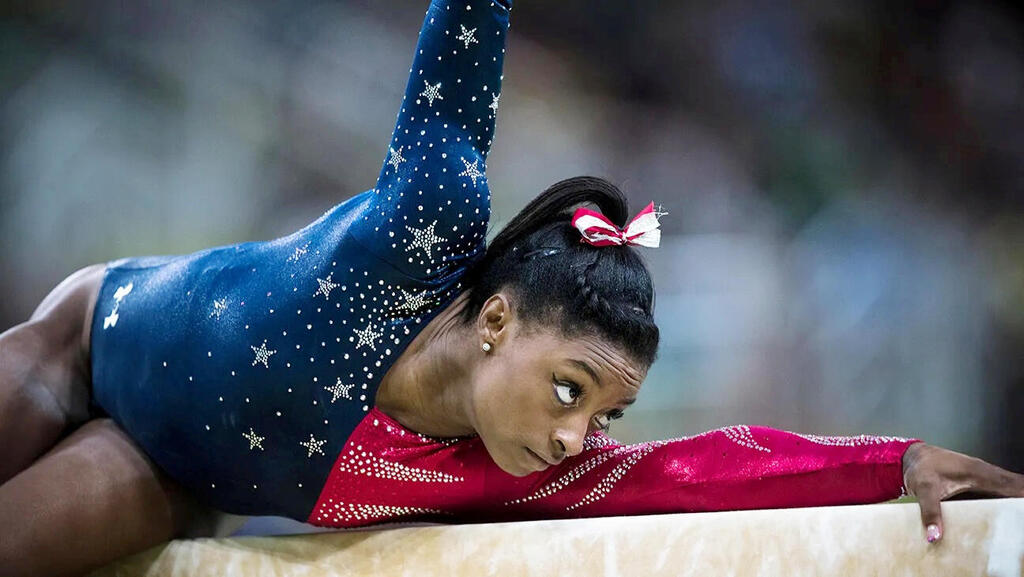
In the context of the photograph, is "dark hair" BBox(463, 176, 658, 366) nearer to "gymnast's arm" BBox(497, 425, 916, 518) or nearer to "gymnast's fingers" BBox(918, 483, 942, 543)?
"gymnast's arm" BBox(497, 425, 916, 518)

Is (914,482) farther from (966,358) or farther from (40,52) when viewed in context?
(40,52)

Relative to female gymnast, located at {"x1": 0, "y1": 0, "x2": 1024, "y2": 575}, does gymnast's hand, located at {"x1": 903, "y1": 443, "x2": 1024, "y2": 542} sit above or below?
above

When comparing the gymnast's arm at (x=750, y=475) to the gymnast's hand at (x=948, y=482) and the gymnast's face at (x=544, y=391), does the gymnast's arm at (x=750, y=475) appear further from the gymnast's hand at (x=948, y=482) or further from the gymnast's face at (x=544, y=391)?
the gymnast's face at (x=544, y=391)

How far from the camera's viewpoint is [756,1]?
3.05 metres

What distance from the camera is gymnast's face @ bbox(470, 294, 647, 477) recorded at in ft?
4.20

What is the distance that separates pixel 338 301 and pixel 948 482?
3.00ft

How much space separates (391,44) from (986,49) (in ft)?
6.50

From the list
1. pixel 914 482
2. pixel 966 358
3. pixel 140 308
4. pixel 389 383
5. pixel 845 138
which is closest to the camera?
pixel 914 482

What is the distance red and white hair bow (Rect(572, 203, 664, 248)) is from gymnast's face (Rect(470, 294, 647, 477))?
0.59 ft

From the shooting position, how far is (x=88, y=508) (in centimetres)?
147

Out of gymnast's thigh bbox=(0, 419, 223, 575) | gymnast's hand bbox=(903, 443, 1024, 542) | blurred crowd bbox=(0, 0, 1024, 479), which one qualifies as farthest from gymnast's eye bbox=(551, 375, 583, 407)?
blurred crowd bbox=(0, 0, 1024, 479)

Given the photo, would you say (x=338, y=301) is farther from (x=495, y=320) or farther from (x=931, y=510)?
(x=931, y=510)

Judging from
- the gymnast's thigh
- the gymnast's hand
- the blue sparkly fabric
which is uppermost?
the gymnast's hand

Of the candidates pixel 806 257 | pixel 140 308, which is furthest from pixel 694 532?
pixel 806 257
